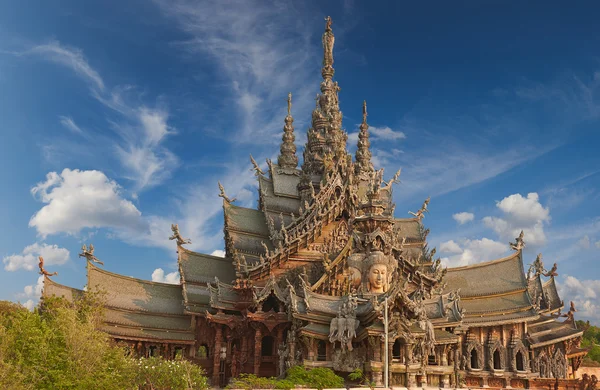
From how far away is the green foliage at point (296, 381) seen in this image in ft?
61.0

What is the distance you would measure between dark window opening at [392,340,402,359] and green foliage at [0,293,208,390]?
29.4ft

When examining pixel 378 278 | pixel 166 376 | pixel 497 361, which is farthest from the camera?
pixel 497 361

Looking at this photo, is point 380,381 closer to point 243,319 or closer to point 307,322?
point 307,322

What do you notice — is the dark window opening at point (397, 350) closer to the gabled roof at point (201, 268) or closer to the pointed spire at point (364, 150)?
the gabled roof at point (201, 268)

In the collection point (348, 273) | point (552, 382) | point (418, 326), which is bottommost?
point (552, 382)

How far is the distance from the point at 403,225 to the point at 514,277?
9105mm

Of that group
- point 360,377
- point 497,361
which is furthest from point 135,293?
point 497,361

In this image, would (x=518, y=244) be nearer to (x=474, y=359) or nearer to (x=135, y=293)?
(x=474, y=359)

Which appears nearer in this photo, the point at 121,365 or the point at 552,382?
the point at 121,365

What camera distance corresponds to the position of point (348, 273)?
28406mm

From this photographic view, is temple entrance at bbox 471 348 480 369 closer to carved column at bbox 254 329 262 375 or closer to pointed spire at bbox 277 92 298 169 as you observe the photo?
carved column at bbox 254 329 262 375

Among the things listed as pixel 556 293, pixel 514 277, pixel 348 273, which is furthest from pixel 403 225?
pixel 348 273

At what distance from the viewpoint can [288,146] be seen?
50.3 m

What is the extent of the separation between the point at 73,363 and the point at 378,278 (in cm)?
1452
